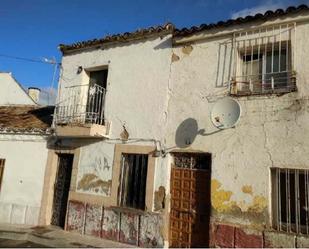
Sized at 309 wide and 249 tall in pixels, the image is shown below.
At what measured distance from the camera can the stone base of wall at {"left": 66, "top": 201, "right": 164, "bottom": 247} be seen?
802 cm

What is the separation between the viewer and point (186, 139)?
797 centimetres

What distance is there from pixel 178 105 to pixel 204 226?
121 inches

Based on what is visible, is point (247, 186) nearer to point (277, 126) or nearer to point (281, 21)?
point (277, 126)

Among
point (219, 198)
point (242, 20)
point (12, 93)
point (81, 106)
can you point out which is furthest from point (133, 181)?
point (12, 93)

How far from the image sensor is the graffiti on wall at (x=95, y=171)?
9117mm

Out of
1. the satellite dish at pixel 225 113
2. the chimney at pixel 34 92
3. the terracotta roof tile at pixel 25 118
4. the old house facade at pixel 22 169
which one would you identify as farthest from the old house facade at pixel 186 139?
the chimney at pixel 34 92

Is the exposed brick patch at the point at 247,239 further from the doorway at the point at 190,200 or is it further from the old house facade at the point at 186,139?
the doorway at the point at 190,200

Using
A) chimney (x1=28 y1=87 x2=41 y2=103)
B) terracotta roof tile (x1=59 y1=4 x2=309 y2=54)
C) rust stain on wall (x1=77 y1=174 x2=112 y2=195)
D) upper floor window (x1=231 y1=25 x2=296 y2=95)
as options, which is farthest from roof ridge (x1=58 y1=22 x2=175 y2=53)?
chimney (x1=28 y1=87 x2=41 y2=103)

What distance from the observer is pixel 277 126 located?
22.5ft

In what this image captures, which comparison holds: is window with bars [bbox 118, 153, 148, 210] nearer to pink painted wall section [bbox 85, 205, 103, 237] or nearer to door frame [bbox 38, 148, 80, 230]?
pink painted wall section [bbox 85, 205, 103, 237]

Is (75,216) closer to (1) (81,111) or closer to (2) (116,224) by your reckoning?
(2) (116,224)

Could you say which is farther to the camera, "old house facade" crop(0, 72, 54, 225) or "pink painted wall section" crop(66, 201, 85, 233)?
"old house facade" crop(0, 72, 54, 225)

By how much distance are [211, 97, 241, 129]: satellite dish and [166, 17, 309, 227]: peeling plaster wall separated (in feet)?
0.91

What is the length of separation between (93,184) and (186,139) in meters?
3.27
